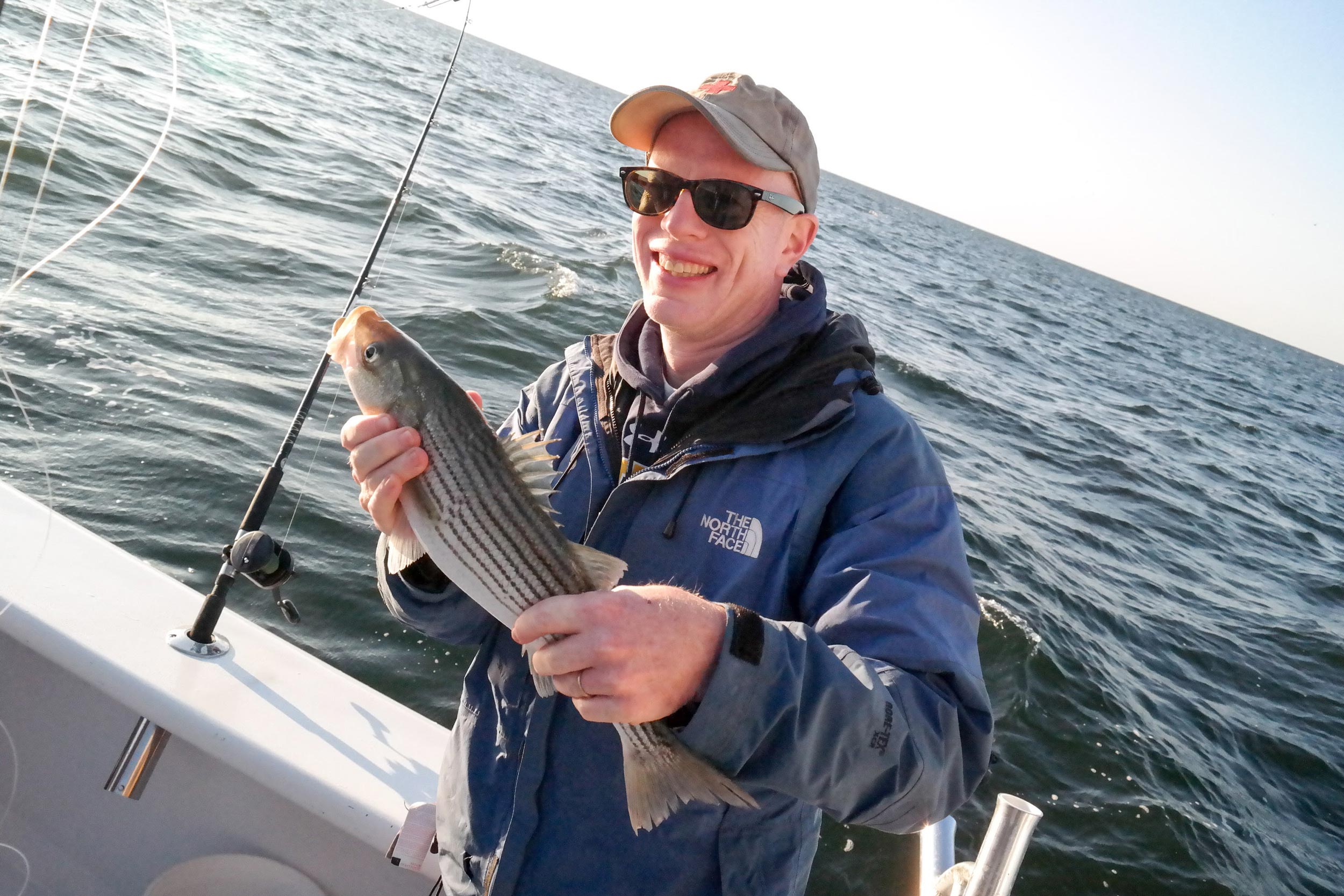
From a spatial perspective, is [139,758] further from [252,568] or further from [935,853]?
[935,853]

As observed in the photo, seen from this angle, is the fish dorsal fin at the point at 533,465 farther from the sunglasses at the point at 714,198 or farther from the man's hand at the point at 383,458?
the sunglasses at the point at 714,198

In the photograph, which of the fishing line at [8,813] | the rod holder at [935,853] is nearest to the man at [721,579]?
the rod holder at [935,853]

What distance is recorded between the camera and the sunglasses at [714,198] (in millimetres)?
3004

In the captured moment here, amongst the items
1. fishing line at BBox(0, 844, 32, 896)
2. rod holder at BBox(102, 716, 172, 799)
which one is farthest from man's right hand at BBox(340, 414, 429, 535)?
fishing line at BBox(0, 844, 32, 896)

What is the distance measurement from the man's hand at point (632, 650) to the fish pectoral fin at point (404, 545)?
76 cm

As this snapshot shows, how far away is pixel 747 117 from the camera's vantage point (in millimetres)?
2967

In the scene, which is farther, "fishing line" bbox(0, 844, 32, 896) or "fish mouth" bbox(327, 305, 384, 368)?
"fishing line" bbox(0, 844, 32, 896)

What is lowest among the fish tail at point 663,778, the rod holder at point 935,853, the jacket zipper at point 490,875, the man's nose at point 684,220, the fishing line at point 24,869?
the fishing line at point 24,869

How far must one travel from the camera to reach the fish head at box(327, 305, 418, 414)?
8.43 ft

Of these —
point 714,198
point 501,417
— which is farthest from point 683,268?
point 501,417

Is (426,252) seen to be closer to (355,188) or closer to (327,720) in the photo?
(355,188)

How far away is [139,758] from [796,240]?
319cm

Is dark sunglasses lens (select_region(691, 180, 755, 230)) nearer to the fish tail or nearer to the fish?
the fish

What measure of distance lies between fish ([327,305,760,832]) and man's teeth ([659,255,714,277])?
83 centimetres
